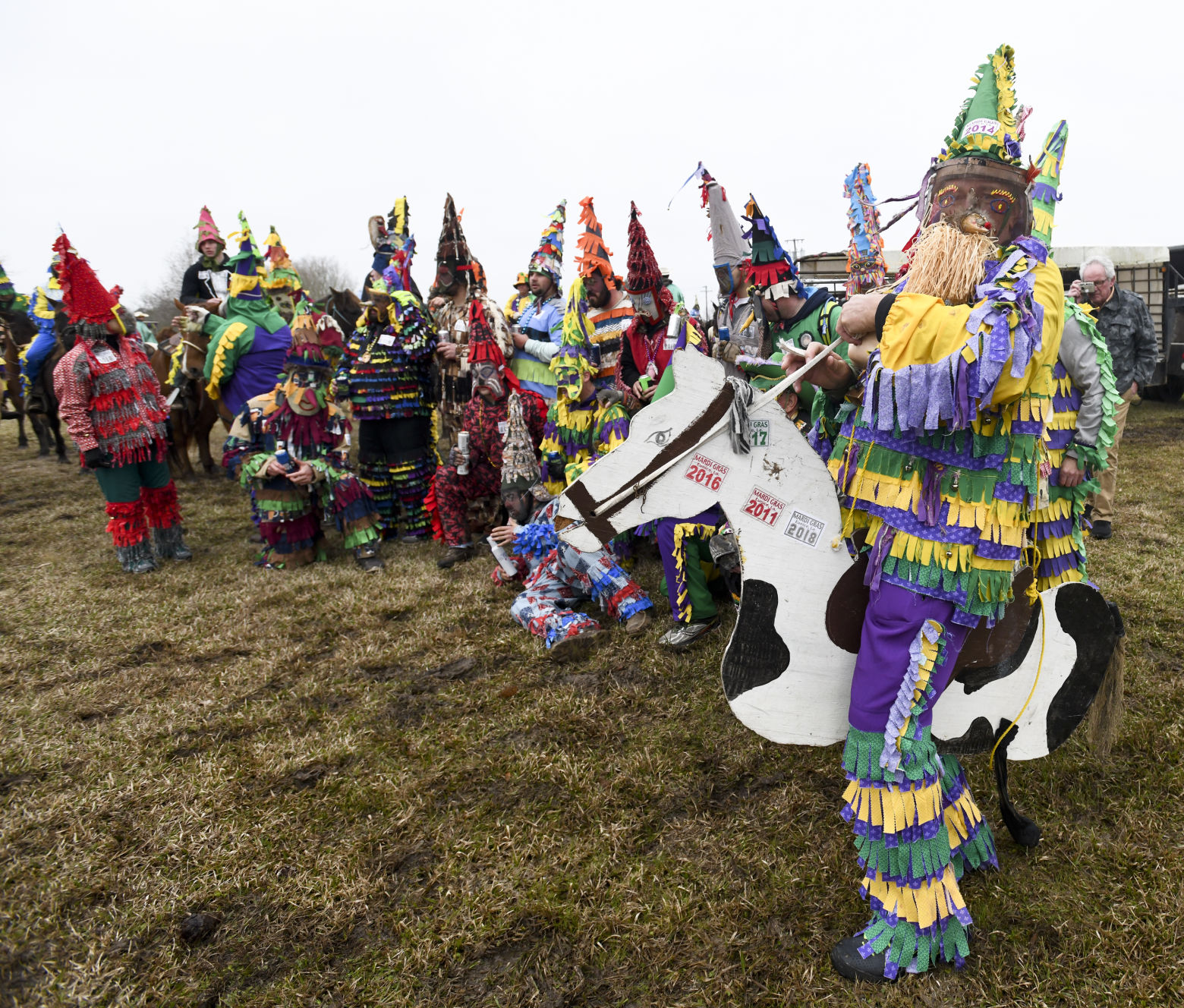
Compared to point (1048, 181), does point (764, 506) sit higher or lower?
lower

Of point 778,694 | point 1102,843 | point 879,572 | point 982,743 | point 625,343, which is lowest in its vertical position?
point 1102,843

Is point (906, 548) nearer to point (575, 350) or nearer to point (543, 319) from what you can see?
point (575, 350)

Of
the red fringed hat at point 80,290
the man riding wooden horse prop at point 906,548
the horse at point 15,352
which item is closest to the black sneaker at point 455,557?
the red fringed hat at point 80,290

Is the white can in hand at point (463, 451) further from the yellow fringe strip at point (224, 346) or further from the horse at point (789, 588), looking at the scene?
the horse at point (789, 588)

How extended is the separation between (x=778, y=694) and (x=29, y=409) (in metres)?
12.2

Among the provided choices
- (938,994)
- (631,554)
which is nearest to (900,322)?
(938,994)

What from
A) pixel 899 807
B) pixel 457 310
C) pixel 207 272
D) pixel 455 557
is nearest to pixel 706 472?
pixel 899 807

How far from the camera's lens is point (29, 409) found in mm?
10242

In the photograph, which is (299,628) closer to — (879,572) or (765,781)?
(765,781)

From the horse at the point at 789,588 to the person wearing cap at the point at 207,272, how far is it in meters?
7.69

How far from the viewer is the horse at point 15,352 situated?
10984 millimetres

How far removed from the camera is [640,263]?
15.2 ft

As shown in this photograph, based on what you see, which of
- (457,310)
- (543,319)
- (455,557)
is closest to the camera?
(455,557)

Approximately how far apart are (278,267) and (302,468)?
7.87ft
